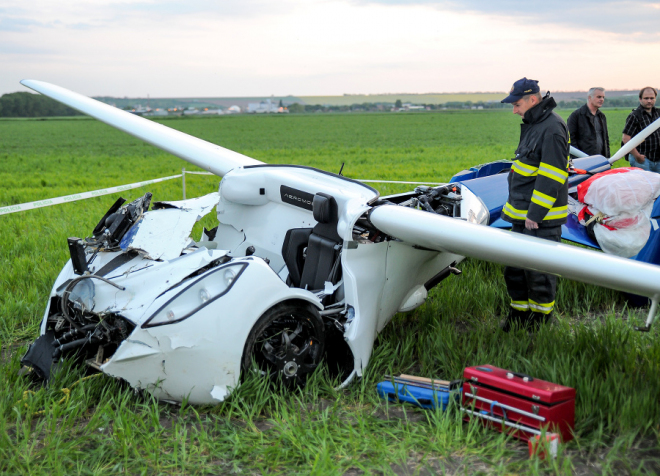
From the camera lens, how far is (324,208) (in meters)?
4.07

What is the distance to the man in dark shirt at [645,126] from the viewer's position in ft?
28.6

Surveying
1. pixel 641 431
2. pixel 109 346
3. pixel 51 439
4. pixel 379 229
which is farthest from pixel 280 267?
pixel 641 431

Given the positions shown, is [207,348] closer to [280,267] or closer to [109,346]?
[109,346]

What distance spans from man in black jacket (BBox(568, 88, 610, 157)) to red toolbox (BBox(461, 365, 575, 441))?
243 inches

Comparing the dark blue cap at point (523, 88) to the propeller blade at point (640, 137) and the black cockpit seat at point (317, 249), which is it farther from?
the propeller blade at point (640, 137)

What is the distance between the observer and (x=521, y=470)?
3062 mm

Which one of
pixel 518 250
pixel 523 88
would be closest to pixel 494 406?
pixel 518 250

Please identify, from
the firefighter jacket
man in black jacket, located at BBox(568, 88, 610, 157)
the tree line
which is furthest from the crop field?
the tree line

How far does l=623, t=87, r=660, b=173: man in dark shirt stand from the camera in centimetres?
870

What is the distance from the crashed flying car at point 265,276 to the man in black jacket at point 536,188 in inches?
16.4

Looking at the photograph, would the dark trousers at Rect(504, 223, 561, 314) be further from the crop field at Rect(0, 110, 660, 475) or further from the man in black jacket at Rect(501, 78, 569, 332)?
the crop field at Rect(0, 110, 660, 475)

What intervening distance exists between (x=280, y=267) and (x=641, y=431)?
2.61 m

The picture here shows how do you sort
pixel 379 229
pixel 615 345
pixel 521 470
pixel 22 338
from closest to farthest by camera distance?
pixel 521 470
pixel 379 229
pixel 615 345
pixel 22 338

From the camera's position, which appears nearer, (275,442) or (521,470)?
(521,470)
